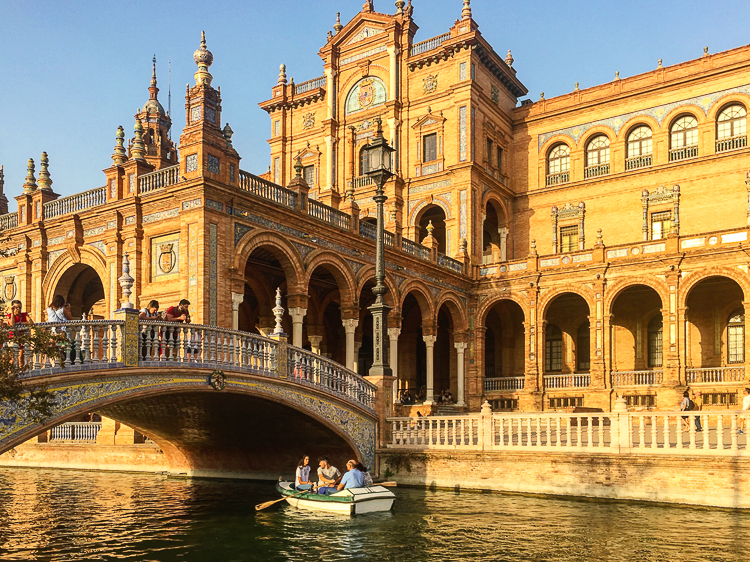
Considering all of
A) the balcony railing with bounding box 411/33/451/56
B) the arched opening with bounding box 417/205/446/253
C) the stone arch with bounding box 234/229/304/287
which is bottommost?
the stone arch with bounding box 234/229/304/287

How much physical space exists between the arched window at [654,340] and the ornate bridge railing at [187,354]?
60.4ft

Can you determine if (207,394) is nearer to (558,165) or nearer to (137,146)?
(137,146)

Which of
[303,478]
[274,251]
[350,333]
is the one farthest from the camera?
[350,333]

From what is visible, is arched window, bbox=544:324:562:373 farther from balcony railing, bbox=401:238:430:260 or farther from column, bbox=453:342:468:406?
balcony railing, bbox=401:238:430:260

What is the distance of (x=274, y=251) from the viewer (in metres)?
23.3

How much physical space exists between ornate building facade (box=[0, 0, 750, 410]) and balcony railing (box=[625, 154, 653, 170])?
10 centimetres

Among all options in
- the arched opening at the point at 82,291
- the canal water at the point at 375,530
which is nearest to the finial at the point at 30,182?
the arched opening at the point at 82,291

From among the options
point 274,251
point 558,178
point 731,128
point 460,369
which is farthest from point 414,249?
point 731,128

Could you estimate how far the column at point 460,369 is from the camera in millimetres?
33781

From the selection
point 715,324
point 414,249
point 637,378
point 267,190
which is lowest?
point 637,378

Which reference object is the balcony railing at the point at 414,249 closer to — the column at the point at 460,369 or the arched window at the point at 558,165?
the column at the point at 460,369

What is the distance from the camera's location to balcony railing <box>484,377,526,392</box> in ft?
112

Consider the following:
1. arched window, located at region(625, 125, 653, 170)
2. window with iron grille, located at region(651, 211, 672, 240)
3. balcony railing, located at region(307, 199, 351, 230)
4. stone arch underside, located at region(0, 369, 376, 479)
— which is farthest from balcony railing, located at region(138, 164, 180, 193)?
arched window, located at region(625, 125, 653, 170)

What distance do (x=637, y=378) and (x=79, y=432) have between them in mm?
21611
